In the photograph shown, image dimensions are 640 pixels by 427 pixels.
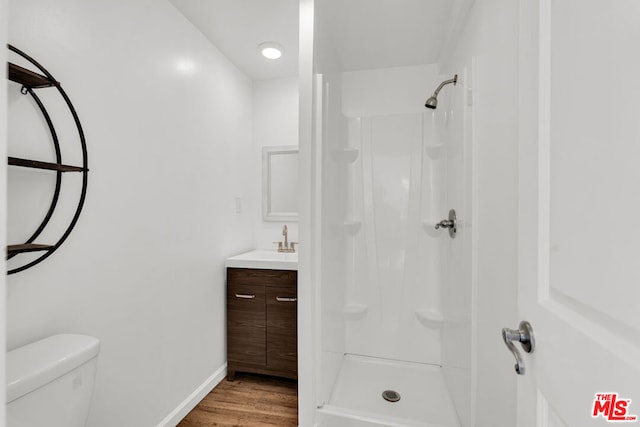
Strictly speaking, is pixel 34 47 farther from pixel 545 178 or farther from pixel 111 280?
pixel 545 178

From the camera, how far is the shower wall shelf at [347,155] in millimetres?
2222

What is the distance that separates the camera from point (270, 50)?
7.35 ft

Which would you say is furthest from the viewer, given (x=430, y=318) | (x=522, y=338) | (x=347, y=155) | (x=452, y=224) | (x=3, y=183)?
(x=347, y=155)

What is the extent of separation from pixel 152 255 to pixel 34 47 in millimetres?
998

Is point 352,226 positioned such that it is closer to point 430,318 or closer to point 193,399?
point 430,318

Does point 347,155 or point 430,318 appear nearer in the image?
point 430,318

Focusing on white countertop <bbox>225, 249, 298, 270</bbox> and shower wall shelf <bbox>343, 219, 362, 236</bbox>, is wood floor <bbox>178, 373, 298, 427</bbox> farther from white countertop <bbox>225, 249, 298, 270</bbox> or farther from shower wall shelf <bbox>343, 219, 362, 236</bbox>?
shower wall shelf <bbox>343, 219, 362, 236</bbox>

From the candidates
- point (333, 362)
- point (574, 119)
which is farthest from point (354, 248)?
point (574, 119)

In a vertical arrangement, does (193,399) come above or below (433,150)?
below

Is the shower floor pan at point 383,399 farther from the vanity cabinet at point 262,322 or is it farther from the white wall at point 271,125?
the white wall at point 271,125

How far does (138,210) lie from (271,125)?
1507 millimetres

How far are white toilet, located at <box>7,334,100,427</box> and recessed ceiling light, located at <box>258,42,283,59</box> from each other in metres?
2.02

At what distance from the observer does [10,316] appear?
3.38ft

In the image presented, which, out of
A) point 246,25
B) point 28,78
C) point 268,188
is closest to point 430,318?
point 268,188
